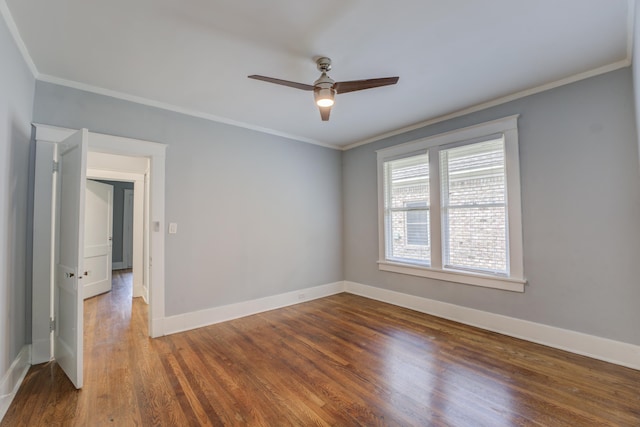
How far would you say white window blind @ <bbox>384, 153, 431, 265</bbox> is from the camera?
4043 millimetres

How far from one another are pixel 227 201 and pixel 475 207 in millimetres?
3149

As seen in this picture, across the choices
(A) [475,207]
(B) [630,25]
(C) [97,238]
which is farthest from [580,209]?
(C) [97,238]

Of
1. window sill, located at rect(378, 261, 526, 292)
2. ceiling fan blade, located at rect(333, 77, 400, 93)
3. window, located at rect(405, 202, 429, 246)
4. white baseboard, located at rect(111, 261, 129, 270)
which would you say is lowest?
white baseboard, located at rect(111, 261, 129, 270)

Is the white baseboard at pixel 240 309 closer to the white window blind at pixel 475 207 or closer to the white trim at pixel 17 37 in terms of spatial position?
the white window blind at pixel 475 207

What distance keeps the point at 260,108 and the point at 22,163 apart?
2243 millimetres

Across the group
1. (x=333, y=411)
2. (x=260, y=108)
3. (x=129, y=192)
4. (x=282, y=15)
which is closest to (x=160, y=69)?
(x=260, y=108)

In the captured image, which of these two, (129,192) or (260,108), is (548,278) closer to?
(260,108)

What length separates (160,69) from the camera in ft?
8.52

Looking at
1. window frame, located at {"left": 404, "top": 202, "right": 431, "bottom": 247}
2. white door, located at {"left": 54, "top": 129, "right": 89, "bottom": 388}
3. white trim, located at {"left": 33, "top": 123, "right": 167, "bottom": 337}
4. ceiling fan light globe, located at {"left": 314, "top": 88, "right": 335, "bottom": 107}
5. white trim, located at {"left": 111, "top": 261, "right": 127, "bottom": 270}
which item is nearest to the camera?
white door, located at {"left": 54, "top": 129, "right": 89, "bottom": 388}

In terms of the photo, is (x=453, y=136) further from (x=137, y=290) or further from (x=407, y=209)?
(x=137, y=290)

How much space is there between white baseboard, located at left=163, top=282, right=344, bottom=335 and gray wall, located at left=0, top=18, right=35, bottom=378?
49.4 inches

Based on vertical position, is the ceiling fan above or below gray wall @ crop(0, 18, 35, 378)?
above

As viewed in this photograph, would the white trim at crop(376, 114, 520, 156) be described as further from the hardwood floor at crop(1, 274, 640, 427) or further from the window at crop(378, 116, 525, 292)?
the hardwood floor at crop(1, 274, 640, 427)

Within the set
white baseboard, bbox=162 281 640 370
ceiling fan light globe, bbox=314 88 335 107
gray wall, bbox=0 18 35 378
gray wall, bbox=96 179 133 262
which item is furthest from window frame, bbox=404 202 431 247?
gray wall, bbox=96 179 133 262
